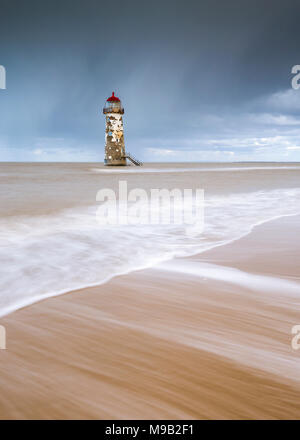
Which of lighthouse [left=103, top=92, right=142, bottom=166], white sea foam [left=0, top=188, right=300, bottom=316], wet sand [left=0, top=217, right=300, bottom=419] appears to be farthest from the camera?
lighthouse [left=103, top=92, right=142, bottom=166]

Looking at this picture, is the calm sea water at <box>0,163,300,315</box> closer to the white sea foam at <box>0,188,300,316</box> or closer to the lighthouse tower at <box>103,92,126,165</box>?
the white sea foam at <box>0,188,300,316</box>

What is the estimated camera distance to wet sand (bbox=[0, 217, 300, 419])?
1271 mm

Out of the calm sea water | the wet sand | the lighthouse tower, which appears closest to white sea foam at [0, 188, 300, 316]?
the calm sea water

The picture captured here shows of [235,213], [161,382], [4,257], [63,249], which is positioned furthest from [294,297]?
[235,213]

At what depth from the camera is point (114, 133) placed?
3684cm

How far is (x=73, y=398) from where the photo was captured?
4.26 ft

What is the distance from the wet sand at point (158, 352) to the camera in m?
1.27

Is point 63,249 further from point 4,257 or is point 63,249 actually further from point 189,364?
point 189,364

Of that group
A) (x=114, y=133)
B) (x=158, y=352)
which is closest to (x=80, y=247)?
(x=158, y=352)

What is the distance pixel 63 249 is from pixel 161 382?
2767mm

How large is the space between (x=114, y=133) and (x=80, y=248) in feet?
114

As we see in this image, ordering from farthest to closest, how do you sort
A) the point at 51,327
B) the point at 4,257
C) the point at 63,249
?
1. the point at 63,249
2. the point at 4,257
3. the point at 51,327

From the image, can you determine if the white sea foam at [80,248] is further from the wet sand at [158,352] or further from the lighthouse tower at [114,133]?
the lighthouse tower at [114,133]

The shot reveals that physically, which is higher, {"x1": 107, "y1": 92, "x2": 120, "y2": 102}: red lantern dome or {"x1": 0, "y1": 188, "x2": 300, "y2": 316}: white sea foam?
{"x1": 107, "y1": 92, "x2": 120, "y2": 102}: red lantern dome
